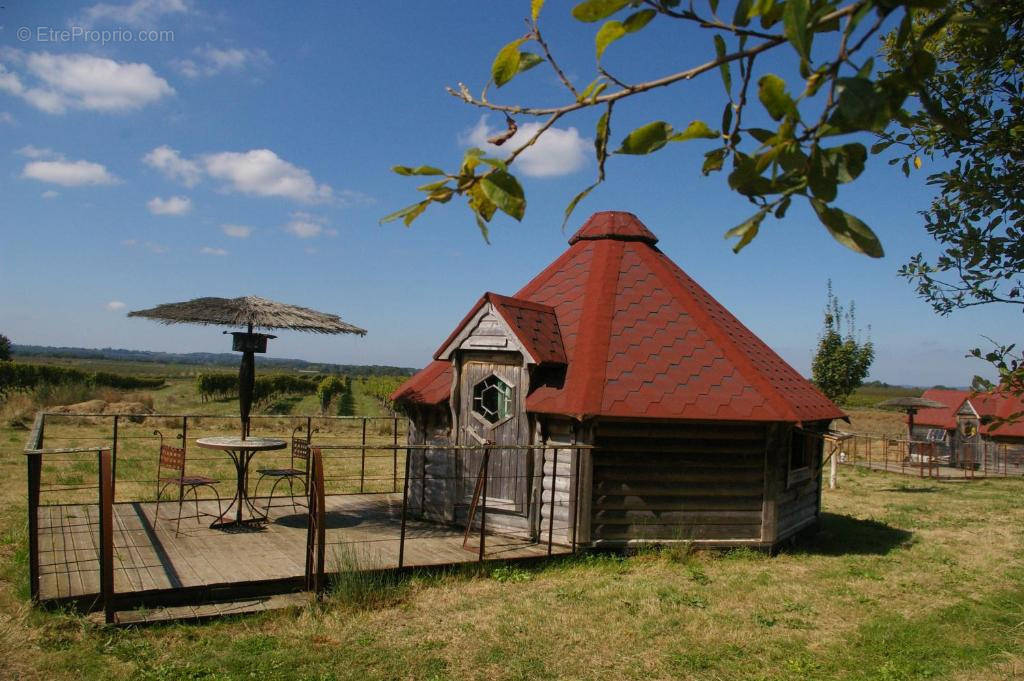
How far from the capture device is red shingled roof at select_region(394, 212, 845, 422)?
32.1ft

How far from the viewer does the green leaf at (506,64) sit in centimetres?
175

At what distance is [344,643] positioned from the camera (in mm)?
6559

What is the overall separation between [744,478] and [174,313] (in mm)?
8448

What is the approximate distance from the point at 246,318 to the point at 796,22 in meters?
9.42

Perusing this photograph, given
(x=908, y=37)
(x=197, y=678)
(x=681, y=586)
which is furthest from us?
(x=681, y=586)

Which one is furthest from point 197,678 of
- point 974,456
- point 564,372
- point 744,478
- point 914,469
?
point 974,456

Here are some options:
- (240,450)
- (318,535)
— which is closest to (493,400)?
(240,450)

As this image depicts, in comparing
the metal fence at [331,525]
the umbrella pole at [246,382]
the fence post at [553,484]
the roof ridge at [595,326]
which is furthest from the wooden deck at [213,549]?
the roof ridge at [595,326]

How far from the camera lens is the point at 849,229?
153 centimetres

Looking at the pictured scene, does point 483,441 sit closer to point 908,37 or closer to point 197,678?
point 197,678

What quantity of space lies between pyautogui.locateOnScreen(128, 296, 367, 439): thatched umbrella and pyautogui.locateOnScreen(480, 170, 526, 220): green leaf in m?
8.80

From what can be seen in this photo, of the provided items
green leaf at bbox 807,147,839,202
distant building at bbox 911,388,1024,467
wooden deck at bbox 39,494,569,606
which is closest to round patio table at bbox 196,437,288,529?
wooden deck at bbox 39,494,569,606

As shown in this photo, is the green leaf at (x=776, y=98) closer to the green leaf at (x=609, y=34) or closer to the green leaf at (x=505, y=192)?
the green leaf at (x=609, y=34)

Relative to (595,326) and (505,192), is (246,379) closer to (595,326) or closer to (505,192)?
(595,326)
